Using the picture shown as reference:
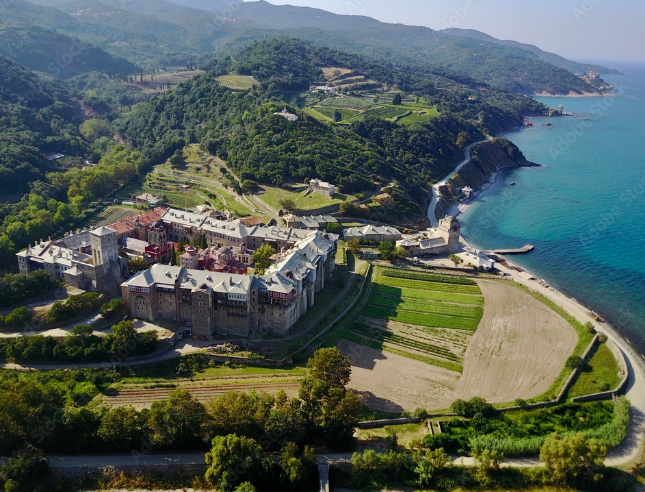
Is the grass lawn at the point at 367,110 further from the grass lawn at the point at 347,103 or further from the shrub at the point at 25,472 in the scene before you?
the shrub at the point at 25,472

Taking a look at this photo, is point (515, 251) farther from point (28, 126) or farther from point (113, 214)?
point (28, 126)

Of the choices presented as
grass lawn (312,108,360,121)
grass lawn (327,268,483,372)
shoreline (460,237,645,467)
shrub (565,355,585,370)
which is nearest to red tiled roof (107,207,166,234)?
grass lawn (327,268,483,372)

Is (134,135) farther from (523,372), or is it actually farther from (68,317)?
(523,372)

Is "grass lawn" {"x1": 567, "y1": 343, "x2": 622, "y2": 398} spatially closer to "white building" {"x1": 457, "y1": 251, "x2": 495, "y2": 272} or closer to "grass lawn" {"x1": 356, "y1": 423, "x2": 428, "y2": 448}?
"grass lawn" {"x1": 356, "y1": 423, "x2": 428, "y2": 448}

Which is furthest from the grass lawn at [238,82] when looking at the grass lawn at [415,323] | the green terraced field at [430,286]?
the grass lawn at [415,323]

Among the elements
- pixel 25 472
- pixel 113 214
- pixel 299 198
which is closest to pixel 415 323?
pixel 299 198

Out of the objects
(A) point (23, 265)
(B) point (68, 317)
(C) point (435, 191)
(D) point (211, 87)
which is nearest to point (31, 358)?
(B) point (68, 317)
